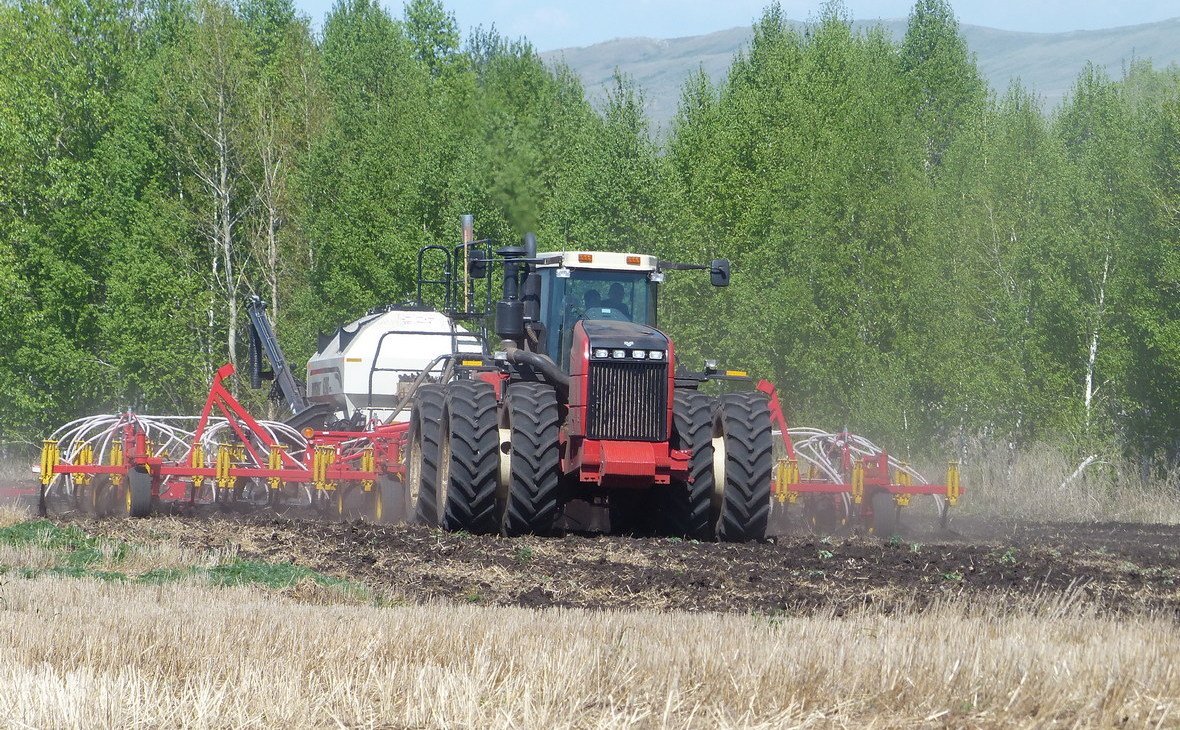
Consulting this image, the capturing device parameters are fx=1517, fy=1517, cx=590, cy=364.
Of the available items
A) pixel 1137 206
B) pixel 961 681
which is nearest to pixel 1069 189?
pixel 1137 206

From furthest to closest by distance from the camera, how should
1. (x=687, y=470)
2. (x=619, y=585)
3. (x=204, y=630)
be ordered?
1. (x=687, y=470)
2. (x=619, y=585)
3. (x=204, y=630)

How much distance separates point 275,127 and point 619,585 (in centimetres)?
2871

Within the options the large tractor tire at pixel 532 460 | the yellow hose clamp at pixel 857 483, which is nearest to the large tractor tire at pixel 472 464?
the large tractor tire at pixel 532 460

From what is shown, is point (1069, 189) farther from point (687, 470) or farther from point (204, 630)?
point (204, 630)

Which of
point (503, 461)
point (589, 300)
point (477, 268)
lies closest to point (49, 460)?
point (477, 268)

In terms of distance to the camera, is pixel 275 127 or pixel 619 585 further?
pixel 275 127

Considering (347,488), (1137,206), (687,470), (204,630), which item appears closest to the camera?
(204,630)

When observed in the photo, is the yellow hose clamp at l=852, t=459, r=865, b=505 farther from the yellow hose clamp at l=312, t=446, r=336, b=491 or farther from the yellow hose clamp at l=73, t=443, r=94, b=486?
the yellow hose clamp at l=73, t=443, r=94, b=486

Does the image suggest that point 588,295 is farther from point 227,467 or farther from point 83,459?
point 83,459

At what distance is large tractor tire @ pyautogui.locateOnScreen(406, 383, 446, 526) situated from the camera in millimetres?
15656

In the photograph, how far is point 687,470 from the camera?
1411 cm

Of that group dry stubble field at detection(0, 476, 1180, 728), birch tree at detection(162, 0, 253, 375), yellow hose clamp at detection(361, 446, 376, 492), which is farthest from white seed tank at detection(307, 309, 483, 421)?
birch tree at detection(162, 0, 253, 375)

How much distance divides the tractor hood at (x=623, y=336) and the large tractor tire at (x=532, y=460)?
73 cm

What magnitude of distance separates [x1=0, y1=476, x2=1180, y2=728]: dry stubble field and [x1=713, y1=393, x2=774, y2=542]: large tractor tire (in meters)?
0.91
